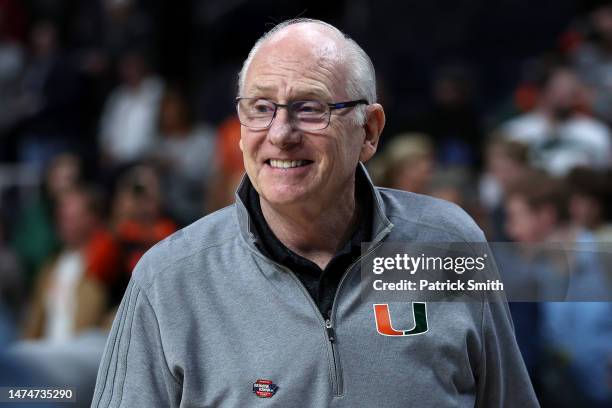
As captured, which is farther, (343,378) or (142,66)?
(142,66)

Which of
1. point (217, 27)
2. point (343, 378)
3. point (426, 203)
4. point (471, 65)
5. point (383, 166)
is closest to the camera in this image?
point (343, 378)

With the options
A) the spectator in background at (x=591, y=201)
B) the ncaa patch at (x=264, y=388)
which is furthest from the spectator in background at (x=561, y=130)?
the ncaa patch at (x=264, y=388)

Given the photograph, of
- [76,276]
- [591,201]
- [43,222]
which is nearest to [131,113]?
[43,222]

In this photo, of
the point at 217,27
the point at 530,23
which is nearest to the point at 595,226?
the point at 530,23

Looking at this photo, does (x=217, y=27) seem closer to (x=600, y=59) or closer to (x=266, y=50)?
(x=600, y=59)

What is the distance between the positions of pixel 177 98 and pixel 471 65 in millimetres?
2562

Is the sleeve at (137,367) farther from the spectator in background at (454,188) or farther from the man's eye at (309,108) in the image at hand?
the spectator in background at (454,188)

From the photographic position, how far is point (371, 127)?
120 inches

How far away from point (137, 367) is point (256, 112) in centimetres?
70

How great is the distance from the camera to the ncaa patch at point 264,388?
2719 millimetres

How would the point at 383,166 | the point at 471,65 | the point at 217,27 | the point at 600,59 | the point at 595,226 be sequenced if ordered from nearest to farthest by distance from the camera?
the point at 595,226
the point at 383,166
the point at 600,59
the point at 471,65
the point at 217,27

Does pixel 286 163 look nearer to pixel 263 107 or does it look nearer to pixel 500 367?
pixel 263 107

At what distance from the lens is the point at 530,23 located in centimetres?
986

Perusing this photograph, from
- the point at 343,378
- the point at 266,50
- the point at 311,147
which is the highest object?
the point at 266,50
